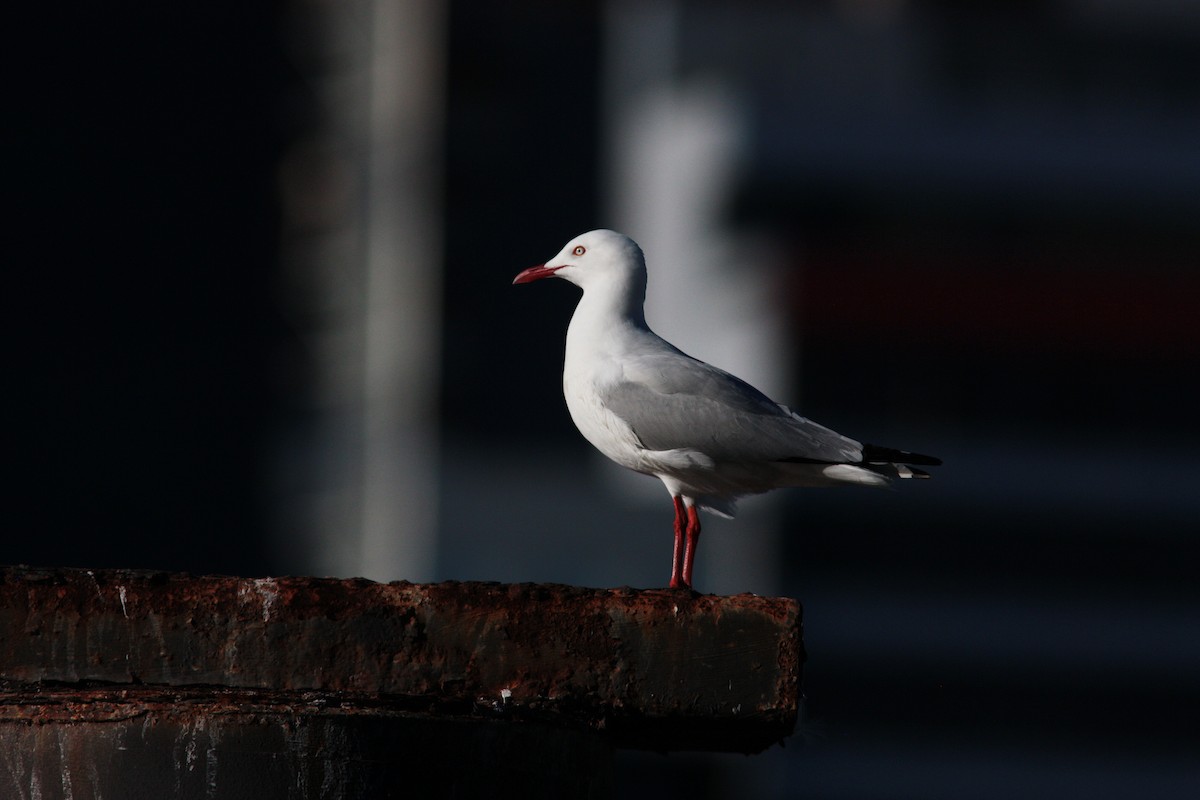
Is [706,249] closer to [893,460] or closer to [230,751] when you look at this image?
[893,460]

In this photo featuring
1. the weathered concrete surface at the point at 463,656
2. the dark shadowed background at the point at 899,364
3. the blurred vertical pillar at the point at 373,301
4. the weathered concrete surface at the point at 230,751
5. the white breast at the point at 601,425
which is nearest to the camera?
the weathered concrete surface at the point at 230,751

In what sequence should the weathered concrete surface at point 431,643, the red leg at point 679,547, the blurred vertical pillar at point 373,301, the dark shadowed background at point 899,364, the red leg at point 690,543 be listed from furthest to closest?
the blurred vertical pillar at point 373,301, the dark shadowed background at point 899,364, the red leg at point 690,543, the red leg at point 679,547, the weathered concrete surface at point 431,643

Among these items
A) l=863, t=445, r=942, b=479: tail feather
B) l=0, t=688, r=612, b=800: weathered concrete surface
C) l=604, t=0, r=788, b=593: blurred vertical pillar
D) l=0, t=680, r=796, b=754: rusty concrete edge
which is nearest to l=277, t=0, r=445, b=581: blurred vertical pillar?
l=604, t=0, r=788, b=593: blurred vertical pillar

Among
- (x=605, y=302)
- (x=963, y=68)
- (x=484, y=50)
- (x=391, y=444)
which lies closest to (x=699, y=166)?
(x=963, y=68)

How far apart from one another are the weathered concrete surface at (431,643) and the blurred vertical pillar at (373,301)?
61.0 m

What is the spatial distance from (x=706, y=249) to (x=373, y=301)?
705 inches

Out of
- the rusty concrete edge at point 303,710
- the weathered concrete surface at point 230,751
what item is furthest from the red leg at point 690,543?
the weathered concrete surface at point 230,751

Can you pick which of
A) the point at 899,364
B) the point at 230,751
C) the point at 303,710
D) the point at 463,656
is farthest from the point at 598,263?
the point at 899,364

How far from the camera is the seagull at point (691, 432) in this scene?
29.1 feet

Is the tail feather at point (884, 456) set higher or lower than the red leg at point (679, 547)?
higher

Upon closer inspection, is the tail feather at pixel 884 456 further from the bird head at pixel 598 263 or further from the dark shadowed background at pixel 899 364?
the dark shadowed background at pixel 899 364

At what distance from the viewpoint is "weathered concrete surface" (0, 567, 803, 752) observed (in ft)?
18.9

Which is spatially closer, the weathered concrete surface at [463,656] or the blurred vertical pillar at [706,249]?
the weathered concrete surface at [463,656]

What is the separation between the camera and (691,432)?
892 centimetres
